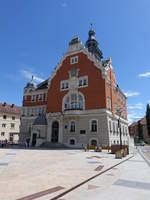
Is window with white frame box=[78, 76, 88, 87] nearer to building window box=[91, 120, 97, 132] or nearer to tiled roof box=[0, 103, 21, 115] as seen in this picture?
building window box=[91, 120, 97, 132]

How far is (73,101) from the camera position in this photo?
37.6m

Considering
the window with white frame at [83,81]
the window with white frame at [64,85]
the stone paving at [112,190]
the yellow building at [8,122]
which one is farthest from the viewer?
the yellow building at [8,122]

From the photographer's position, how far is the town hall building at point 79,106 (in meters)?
33.4

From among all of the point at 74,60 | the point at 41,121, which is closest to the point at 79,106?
the point at 41,121

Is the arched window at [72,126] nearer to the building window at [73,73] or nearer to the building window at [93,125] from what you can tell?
the building window at [93,125]

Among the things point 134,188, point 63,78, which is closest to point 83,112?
point 63,78

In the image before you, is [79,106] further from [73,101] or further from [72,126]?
[72,126]

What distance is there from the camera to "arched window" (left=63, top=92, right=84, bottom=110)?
3658cm

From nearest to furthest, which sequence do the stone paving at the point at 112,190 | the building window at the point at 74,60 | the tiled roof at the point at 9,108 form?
the stone paving at the point at 112,190, the building window at the point at 74,60, the tiled roof at the point at 9,108

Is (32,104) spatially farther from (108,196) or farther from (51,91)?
(108,196)

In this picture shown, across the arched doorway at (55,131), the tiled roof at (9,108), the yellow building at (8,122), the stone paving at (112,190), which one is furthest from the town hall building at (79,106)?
the stone paving at (112,190)

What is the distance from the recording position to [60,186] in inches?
272

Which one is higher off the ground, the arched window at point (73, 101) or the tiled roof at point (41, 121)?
the arched window at point (73, 101)

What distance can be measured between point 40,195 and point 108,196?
260 cm
